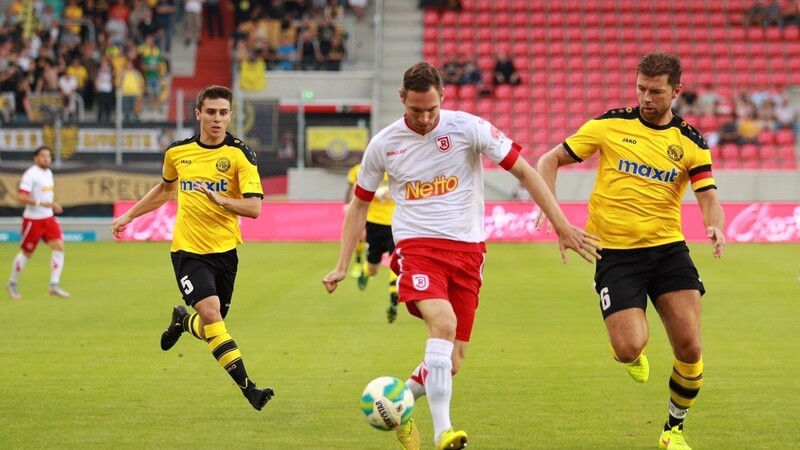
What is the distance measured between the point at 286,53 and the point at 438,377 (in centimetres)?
3109

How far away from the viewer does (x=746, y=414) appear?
28.4ft

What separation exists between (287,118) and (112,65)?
654 cm

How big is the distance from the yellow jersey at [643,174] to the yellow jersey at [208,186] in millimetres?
2740

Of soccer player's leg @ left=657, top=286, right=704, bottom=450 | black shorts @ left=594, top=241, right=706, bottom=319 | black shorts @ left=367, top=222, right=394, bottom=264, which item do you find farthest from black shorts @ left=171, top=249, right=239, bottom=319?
black shorts @ left=367, top=222, right=394, bottom=264

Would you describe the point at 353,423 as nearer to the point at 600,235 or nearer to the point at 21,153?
the point at 600,235

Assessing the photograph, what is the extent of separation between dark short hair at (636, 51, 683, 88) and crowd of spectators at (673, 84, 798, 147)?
2777cm

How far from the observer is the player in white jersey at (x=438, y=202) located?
6.97m

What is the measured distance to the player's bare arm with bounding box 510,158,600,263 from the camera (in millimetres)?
6672

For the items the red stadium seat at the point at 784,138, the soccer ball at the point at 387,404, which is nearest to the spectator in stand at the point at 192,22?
the red stadium seat at the point at 784,138

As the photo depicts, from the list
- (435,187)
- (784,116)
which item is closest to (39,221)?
(435,187)

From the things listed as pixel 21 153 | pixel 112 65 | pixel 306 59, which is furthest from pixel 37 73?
pixel 306 59

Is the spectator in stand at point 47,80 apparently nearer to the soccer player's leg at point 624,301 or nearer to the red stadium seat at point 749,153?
the red stadium seat at point 749,153

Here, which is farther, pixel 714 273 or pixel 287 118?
pixel 287 118

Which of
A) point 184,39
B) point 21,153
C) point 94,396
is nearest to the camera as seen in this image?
point 94,396
